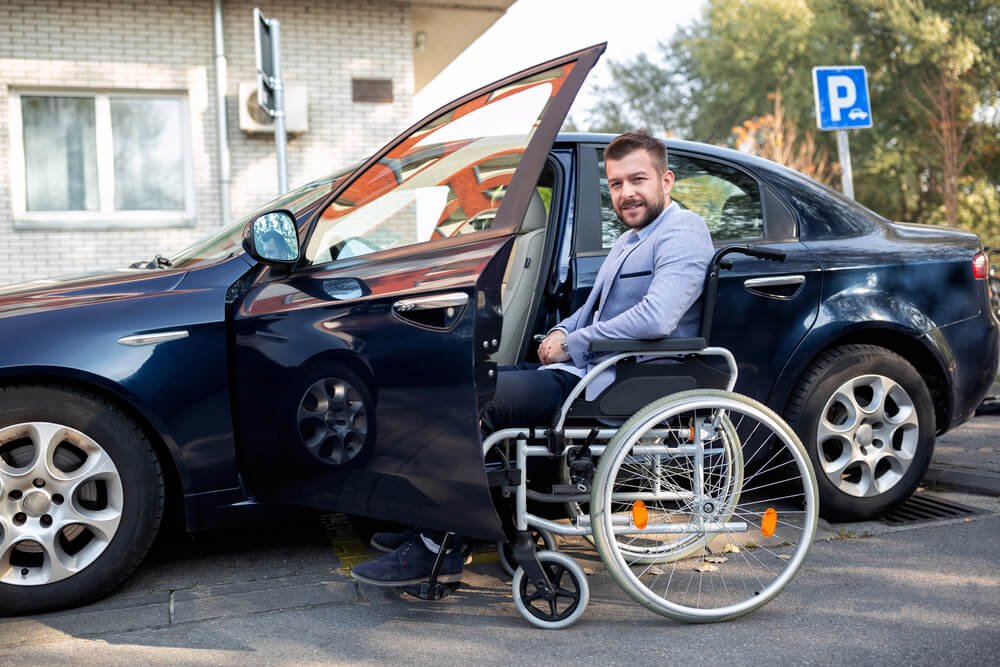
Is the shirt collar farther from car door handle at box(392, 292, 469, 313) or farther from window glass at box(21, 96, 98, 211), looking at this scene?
window glass at box(21, 96, 98, 211)

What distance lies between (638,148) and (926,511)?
7.41 feet

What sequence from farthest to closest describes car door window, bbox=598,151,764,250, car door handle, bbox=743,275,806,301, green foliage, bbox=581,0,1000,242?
green foliage, bbox=581,0,1000,242
car door window, bbox=598,151,764,250
car door handle, bbox=743,275,806,301

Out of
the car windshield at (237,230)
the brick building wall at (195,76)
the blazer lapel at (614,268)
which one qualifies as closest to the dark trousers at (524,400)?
the blazer lapel at (614,268)

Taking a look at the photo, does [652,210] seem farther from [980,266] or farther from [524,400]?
[980,266]

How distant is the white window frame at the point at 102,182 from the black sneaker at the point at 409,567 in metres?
7.91

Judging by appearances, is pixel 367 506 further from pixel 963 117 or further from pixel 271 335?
pixel 963 117

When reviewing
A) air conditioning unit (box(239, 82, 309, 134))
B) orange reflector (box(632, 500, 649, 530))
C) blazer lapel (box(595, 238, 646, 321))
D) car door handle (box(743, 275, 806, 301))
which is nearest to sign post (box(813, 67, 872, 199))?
car door handle (box(743, 275, 806, 301))

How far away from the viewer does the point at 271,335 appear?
121 inches

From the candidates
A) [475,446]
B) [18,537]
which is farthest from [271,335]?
[18,537]

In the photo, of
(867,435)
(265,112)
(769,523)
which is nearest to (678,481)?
(769,523)

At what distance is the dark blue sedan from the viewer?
2865 mm

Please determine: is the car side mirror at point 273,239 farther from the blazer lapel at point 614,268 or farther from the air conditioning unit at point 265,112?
the air conditioning unit at point 265,112

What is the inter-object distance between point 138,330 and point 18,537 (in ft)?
2.44

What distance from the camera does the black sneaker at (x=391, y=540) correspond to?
316 cm
